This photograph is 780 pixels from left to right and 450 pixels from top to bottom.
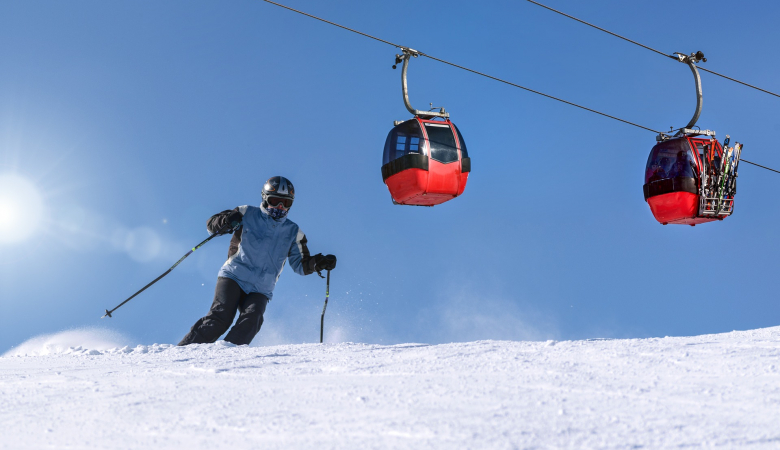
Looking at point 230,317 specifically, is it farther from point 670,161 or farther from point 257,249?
point 670,161

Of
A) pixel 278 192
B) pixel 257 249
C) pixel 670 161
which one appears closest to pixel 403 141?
pixel 278 192

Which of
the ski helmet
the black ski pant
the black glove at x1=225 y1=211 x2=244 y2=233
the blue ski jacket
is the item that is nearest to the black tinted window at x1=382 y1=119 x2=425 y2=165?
the ski helmet

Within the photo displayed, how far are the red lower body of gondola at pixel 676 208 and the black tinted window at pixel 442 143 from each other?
9.12 feet

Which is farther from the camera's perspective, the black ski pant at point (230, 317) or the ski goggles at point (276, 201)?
the ski goggles at point (276, 201)

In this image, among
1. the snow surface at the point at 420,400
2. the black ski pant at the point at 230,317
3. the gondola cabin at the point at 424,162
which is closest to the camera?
the snow surface at the point at 420,400

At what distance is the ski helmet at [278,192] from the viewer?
23.1 feet

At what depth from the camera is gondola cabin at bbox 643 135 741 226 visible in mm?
7566

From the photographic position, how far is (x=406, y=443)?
242cm

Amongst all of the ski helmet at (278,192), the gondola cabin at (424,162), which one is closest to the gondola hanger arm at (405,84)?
the gondola cabin at (424,162)

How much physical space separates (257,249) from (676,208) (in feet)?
16.4

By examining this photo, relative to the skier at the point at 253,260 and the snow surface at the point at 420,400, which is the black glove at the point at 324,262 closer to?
the skier at the point at 253,260

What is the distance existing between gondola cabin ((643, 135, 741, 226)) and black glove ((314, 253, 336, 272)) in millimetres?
4001

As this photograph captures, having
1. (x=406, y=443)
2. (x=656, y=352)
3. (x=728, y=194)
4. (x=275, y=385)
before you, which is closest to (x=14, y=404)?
(x=275, y=385)

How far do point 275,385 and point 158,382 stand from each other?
2.42 feet
